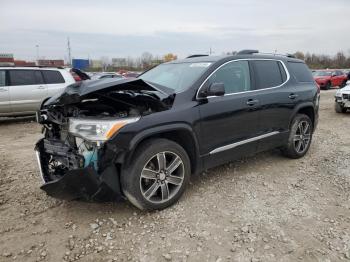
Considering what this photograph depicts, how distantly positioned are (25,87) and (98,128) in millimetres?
7222

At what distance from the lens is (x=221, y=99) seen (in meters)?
4.12

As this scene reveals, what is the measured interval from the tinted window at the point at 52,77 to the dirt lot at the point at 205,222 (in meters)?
5.26

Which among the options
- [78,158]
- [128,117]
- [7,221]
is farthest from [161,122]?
[7,221]

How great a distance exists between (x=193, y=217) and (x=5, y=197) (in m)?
2.45

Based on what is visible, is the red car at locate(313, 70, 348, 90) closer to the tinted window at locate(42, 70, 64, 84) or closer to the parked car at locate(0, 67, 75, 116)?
the tinted window at locate(42, 70, 64, 84)

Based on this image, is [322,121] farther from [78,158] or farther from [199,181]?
[78,158]

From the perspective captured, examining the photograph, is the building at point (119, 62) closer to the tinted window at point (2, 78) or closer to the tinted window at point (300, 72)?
the tinted window at point (2, 78)

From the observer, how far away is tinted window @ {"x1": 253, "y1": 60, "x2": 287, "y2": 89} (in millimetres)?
4773

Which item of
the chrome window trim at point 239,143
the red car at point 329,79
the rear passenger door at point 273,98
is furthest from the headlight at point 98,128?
the red car at point 329,79

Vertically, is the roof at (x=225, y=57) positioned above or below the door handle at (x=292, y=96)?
above

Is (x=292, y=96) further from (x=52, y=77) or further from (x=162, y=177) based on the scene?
(x=52, y=77)

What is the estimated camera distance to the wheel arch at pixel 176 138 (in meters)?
3.30

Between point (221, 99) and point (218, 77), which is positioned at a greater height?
point (218, 77)

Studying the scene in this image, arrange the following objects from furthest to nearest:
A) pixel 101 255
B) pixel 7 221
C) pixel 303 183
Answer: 1. pixel 303 183
2. pixel 7 221
3. pixel 101 255
